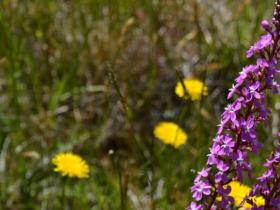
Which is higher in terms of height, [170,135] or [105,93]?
[105,93]

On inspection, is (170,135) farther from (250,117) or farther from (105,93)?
(250,117)

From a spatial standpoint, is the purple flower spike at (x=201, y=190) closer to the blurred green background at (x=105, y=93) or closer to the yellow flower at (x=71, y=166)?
the yellow flower at (x=71, y=166)

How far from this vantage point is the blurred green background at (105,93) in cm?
246

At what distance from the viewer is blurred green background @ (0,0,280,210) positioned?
2463 mm

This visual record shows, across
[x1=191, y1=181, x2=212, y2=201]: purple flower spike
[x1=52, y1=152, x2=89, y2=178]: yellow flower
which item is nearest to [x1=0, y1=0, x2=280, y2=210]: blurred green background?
[x1=52, y1=152, x2=89, y2=178]: yellow flower

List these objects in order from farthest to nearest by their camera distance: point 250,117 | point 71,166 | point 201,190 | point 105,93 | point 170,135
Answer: point 105,93 < point 170,135 < point 71,166 < point 201,190 < point 250,117

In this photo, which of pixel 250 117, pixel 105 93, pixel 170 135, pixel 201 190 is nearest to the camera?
pixel 250 117

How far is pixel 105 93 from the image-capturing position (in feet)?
8.78

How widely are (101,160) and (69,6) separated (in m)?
0.85

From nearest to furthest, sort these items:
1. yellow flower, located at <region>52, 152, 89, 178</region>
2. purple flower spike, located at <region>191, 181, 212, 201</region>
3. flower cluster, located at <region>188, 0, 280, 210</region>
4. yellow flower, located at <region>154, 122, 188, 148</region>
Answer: flower cluster, located at <region>188, 0, 280, 210</region>
purple flower spike, located at <region>191, 181, 212, 201</region>
yellow flower, located at <region>52, 152, 89, 178</region>
yellow flower, located at <region>154, 122, 188, 148</region>

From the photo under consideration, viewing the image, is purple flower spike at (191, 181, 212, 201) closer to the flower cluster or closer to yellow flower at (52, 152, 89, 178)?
the flower cluster

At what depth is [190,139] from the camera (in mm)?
2838

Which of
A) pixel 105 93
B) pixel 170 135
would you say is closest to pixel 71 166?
pixel 170 135

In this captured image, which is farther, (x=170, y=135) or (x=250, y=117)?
(x=170, y=135)
